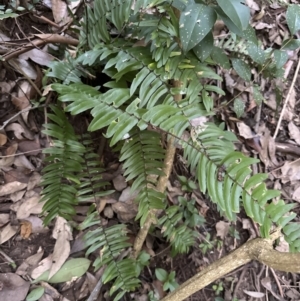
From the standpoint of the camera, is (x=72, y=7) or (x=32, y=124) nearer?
(x=32, y=124)

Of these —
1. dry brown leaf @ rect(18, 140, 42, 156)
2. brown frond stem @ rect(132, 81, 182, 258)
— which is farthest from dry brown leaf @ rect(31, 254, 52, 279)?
dry brown leaf @ rect(18, 140, 42, 156)

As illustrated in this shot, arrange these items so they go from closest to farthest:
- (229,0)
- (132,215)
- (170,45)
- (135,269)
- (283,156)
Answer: (229,0), (170,45), (135,269), (132,215), (283,156)

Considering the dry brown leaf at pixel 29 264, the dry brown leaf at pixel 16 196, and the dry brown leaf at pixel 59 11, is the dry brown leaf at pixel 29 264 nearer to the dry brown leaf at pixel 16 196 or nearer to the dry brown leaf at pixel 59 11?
the dry brown leaf at pixel 16 196

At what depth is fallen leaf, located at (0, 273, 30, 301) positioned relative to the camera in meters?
2.06

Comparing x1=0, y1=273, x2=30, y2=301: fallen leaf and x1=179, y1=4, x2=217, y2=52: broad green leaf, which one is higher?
x1=179, y1=4, x2=217, y2=52: broad green leaf

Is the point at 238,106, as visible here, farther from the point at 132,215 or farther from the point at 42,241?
the point at 42,241

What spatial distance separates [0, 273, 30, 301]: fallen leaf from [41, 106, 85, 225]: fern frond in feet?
1.33

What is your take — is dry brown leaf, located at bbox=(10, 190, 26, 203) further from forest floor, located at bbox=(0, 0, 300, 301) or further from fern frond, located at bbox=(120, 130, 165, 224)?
fern frond, located at bbox=(120, 130, 165, 224)

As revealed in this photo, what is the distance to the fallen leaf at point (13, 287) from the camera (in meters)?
2.06

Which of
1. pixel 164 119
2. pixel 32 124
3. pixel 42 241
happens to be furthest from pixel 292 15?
pixel 42 241

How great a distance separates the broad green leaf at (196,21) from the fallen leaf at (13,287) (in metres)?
1.56

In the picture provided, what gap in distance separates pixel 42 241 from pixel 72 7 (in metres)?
1.46

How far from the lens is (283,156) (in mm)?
3002

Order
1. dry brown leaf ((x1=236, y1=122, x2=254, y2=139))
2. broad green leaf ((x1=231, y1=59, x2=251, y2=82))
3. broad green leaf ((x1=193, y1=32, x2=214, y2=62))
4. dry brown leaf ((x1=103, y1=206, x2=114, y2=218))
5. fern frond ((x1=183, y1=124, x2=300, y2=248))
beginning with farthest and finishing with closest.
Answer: dry brown leaf ((x1=236, y1=122, x2=254, y2=139)) < dry brown leaf ((x1=103, y1=206, x2=114, y2=218)) < broad green leaf ((x1=231, y1=59, x2=251, y2=82)) < broad green leaf ((x1=193, y1=32, x2=214, y2=62)) < fern frond ((x1=183, y1=124, x2=300, y2=248))
